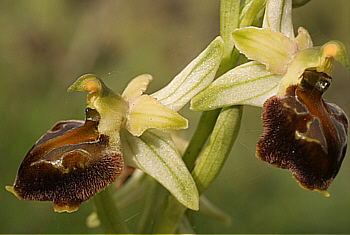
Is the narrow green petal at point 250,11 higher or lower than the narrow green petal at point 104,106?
higher

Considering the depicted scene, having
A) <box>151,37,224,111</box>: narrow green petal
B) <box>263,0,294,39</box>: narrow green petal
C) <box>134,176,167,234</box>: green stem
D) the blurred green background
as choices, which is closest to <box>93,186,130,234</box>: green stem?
<box>134,176,167,234</box>: green stem

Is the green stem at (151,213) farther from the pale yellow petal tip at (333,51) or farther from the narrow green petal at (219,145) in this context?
the pale yellow petal tip at (333,51)

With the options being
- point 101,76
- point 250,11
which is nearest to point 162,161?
point 250,11

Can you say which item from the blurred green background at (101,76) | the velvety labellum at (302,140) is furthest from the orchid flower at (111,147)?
the blurred green background at (101,76)

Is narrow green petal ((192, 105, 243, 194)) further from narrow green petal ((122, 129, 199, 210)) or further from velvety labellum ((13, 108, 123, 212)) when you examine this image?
velvety labellum ((13, 108, 123, 212))

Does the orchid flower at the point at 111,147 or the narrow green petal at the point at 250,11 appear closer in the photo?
the orchid flower at the point at 111,147

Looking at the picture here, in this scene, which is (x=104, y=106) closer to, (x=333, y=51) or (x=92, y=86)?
(x=92, y=86)
